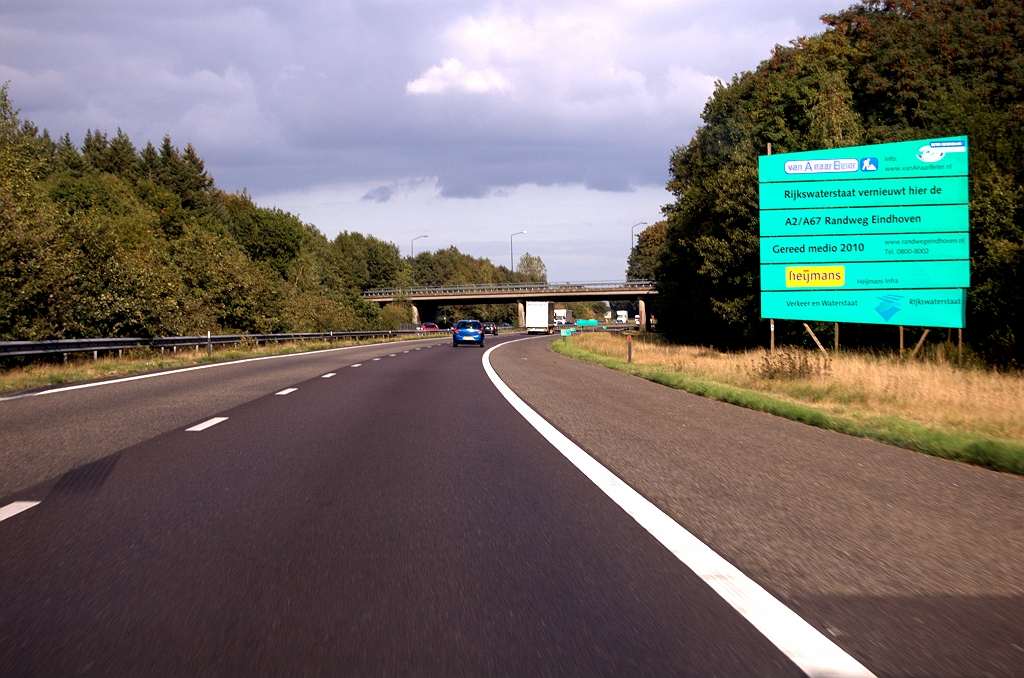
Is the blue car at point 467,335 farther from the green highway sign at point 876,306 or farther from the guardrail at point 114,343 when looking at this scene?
the green highway sign at point 876,306

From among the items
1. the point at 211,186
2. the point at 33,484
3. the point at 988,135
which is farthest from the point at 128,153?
the point at 33,484

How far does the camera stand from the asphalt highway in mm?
3816

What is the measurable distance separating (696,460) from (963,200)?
1622 centimetres

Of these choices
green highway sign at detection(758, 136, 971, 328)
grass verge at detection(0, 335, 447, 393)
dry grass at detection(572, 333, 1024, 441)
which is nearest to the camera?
dry grass at detection(572, 333, 1024, 441)

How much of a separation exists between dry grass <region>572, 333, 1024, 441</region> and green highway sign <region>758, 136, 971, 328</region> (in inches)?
57.3

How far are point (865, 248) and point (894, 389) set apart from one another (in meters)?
6.91

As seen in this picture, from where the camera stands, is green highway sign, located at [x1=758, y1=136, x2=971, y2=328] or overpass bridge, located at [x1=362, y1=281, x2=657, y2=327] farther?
overpass bridge, located at [x1=362, y1=281, x2=657, y2=327]

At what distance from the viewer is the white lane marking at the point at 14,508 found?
6.45 m

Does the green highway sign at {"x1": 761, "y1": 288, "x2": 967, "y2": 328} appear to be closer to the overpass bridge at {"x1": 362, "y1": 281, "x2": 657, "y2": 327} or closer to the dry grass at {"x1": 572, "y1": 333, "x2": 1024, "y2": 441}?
the dry grass at {"x1": 572, "y1": 333, "x2": 1024, "y2": 441}

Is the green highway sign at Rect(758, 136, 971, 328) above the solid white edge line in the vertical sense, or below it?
above

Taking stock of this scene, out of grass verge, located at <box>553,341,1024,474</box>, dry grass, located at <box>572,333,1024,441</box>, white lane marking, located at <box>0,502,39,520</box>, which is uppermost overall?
white lane marking, located at <box>0,502,39,520</box>

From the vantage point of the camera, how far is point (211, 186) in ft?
386

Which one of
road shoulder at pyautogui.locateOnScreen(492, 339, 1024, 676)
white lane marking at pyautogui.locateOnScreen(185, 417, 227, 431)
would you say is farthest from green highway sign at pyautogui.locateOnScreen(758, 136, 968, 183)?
white lane marking at pyautogui.locateOnScreen(185, 417, 227, 431)

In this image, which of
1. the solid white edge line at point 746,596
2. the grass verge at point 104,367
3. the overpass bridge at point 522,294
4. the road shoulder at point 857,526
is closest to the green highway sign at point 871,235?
the road shoulder at point 857,526
